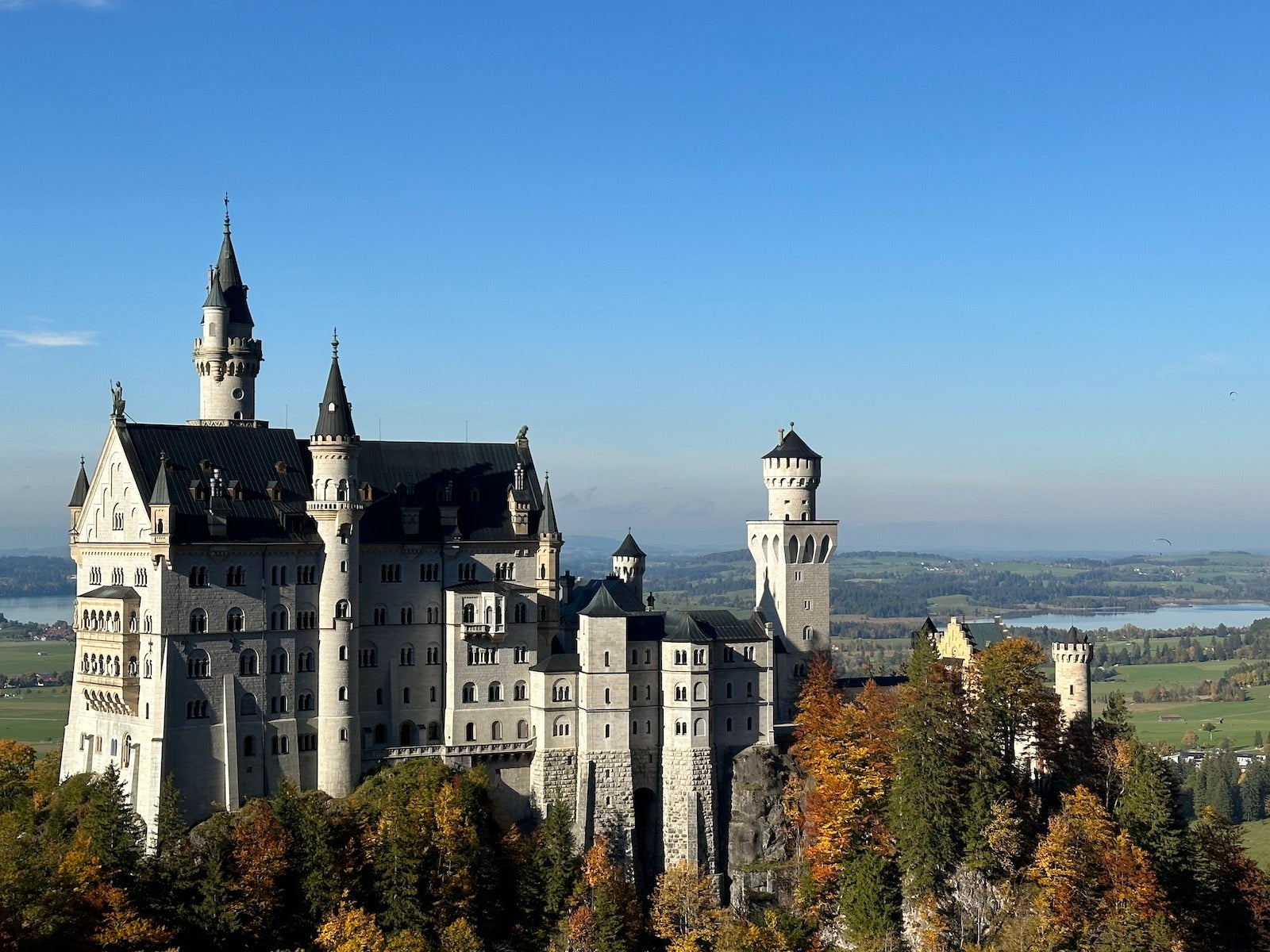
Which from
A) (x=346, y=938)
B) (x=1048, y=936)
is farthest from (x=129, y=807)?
(x=1048, y=936)

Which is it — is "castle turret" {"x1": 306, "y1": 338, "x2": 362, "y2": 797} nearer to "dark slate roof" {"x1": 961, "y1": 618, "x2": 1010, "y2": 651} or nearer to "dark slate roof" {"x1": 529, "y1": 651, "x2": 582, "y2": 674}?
"dark slate roof" {"x1": 529, "y1": 651, "x2": 582, "y2": 674}

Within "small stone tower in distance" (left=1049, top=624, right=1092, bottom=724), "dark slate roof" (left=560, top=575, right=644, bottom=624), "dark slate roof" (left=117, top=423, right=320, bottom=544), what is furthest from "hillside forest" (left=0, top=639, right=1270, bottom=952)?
"dark slate roof" (left=117, top=423, right=320, bottom=544)

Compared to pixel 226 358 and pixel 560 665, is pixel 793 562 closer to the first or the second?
pixel 560 665

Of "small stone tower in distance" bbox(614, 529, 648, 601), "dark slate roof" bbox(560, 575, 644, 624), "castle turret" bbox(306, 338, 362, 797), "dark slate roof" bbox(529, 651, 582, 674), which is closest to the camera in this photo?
"castle turret" bbox(306, 338, 362, 797)

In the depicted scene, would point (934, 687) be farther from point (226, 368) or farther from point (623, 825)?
point (226, 368)

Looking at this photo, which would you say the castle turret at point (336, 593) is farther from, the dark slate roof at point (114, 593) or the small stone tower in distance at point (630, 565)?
the small stone tower in distance at point (630, 565)

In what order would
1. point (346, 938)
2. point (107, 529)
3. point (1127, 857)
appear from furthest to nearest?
point (107, 529), point (1127, 857), point (346, 938)

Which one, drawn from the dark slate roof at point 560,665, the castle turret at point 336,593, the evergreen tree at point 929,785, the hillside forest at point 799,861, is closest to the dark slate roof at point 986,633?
the hillside forest at point 799,861
